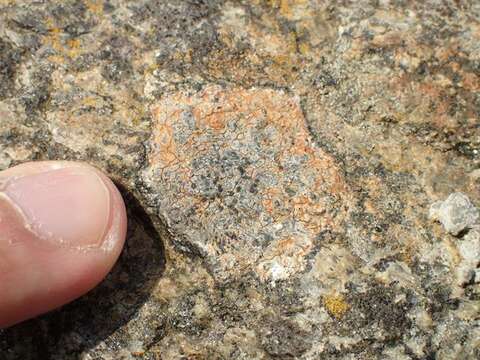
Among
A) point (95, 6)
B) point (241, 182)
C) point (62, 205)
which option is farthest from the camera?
point (95, 6)

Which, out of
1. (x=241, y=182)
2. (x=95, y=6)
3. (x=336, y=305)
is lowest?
(x=336, y=305)

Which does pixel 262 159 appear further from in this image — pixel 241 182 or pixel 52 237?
pixel 52 237

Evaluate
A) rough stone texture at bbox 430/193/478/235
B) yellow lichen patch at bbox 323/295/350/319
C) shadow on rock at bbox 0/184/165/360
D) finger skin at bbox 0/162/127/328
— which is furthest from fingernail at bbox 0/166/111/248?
rough stone texture at bbox 430/193/478/235

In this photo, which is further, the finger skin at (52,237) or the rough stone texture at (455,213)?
the rough stone texture at (455,213)

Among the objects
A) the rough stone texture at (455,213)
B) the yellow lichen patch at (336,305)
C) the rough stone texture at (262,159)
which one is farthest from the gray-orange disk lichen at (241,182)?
the rough stone texture at (455,213)

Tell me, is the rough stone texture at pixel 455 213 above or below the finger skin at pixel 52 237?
above

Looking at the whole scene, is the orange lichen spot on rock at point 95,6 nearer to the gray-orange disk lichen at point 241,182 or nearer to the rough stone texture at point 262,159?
the rough stone texture at point 262,159

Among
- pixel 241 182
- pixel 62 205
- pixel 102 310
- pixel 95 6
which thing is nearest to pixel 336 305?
pixel 241 182
